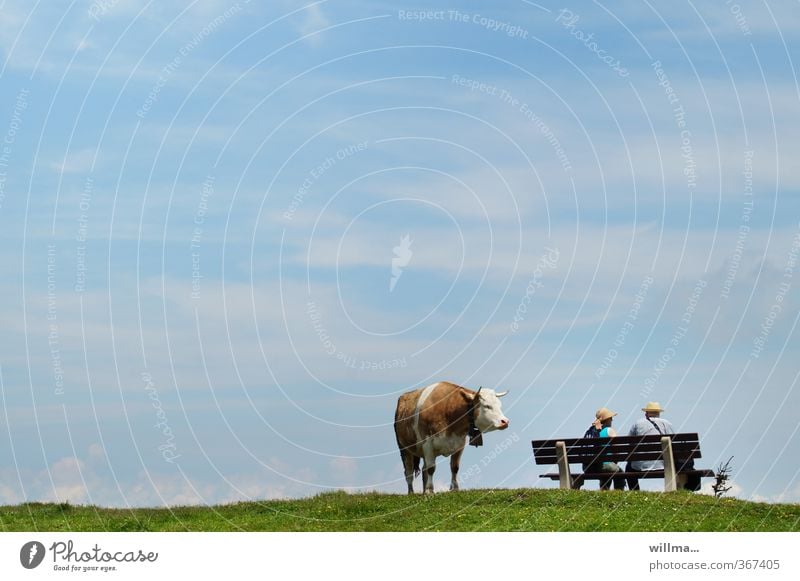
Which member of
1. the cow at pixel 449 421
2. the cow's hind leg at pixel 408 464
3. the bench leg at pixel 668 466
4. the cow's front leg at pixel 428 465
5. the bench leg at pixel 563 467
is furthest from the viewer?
the cow's hind leg at pixel 408 464

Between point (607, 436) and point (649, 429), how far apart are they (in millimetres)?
900

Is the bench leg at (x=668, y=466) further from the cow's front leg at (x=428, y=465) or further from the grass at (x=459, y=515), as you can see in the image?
the cow's front leg at (x=428, y=465)

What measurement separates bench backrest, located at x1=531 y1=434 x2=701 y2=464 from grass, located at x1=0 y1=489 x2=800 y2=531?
158cm

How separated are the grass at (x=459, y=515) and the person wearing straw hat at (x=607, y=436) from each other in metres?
2.06

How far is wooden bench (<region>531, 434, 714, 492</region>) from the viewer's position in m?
24.1

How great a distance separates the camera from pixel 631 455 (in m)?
24.5

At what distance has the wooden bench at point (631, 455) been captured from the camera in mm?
24141

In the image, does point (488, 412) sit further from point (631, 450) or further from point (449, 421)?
point (631, 450)
